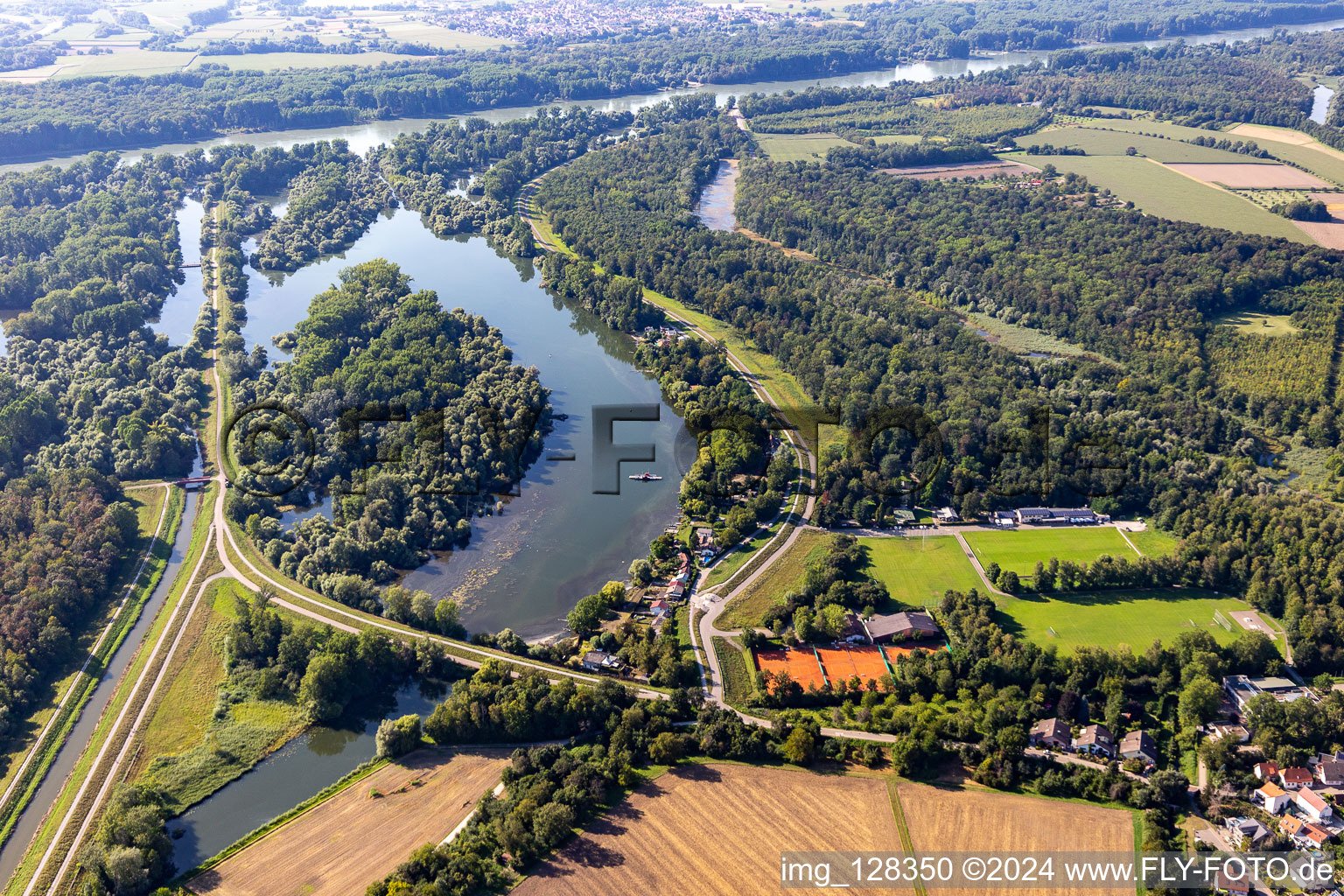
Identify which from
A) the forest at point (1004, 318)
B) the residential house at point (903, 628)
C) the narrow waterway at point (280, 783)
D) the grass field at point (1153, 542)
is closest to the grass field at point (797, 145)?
the forest at point (1004, 318)

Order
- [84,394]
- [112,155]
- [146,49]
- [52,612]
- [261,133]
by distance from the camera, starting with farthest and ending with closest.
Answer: [146,49], [261,133], [112,155], [84,394], [52,612]

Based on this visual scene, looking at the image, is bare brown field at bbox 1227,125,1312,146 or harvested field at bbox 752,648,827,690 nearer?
harvested field at bbox 752,648,827,690

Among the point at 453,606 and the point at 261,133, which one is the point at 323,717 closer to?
the point at 453,606

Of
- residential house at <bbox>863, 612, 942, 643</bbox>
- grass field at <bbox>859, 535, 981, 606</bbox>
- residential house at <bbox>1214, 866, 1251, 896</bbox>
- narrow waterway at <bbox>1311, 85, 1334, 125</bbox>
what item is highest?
narrow waterway at <bbox>1311, 85, 1334, 125</bbox>

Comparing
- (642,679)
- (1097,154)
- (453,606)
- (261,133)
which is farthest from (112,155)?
(1097,154)

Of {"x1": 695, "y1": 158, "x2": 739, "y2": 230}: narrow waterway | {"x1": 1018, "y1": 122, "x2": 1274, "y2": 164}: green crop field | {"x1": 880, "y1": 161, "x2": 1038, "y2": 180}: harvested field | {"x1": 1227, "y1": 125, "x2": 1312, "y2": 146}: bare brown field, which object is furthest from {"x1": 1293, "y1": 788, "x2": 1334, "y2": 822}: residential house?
{"x1": 1227, "y1": 125, "x2": 1312, "y2": 146}: bare brown field

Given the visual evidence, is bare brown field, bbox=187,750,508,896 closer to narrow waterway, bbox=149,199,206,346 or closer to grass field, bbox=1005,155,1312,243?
narrow waterway, bbox=149,199,206,346
